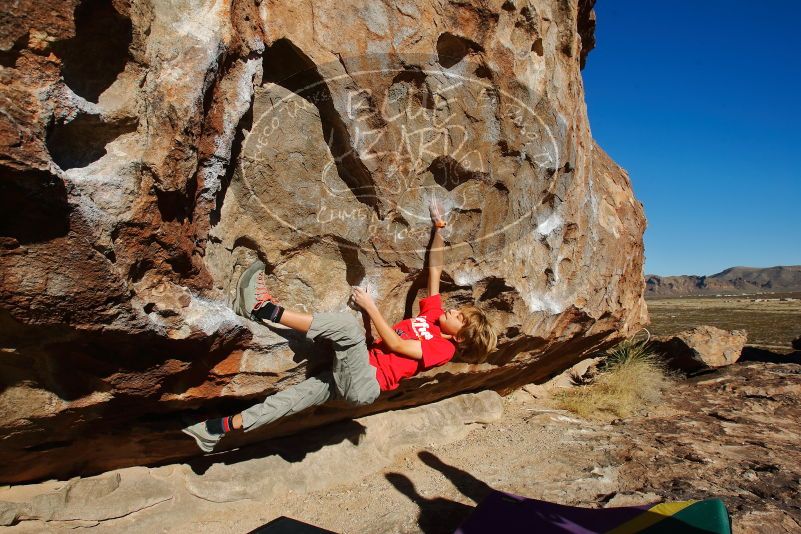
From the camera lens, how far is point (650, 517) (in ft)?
9.29

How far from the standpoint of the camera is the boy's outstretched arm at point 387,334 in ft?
10.7

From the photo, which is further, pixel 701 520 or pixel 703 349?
pixel 703 349

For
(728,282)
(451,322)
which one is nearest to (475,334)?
(451,322)

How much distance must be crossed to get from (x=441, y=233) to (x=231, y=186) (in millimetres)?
1441

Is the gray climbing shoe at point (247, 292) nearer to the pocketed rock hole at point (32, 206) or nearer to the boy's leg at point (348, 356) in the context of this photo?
the boy's leg at point (348, 356)

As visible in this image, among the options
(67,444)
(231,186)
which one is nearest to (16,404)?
(67,444)

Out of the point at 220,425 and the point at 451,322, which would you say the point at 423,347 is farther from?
the point at 220,425

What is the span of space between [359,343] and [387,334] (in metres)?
0.19

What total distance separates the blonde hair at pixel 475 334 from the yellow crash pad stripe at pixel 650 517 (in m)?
1.34

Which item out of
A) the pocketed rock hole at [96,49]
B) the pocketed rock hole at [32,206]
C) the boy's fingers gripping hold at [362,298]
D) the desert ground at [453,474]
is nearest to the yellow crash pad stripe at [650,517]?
the desert ground at [453,474]

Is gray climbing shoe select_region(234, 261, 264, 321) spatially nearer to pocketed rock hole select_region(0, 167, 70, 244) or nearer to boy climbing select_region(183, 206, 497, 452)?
boy climbing select_region(183, 206, 497, 452)

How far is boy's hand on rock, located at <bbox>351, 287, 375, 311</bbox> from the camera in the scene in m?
3.36

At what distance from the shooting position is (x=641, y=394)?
5934 millimetres

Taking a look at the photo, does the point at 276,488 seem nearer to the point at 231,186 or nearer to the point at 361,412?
the point at 361,412
